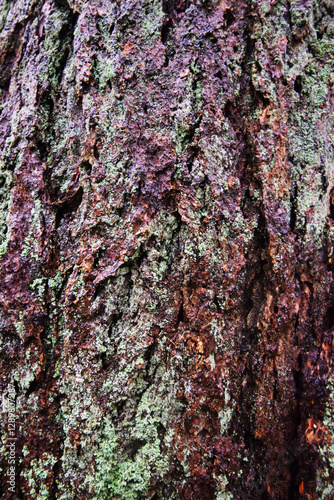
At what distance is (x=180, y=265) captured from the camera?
2.96 feet

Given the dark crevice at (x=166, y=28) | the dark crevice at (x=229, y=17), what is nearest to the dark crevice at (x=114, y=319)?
the dark crevice at (x=166, y=28)

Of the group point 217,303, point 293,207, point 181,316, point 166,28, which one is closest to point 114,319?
point 181,316

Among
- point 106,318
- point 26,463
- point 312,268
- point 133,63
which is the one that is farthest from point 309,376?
point 133,63

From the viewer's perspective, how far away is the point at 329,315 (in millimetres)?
958

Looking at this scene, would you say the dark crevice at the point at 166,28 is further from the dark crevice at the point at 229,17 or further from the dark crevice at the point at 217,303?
the dark crevice at the point at 217,303

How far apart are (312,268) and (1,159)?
1.18 meters

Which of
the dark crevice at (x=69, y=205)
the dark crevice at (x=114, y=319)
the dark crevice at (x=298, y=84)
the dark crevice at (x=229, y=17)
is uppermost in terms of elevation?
the dark crevice at (x=229, y=17)

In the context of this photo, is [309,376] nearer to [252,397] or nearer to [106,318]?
[252,397]

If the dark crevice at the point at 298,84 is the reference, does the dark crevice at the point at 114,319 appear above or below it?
below

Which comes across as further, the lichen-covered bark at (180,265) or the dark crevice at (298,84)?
the dark crevice at (298,84)

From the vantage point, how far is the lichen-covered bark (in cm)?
88

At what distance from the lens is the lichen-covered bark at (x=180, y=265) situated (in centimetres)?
88

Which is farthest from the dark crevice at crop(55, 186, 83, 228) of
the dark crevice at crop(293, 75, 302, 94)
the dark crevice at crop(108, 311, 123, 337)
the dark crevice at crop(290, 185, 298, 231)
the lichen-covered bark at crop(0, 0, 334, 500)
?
the dark crevice at crop(293, 75, 302, 94)

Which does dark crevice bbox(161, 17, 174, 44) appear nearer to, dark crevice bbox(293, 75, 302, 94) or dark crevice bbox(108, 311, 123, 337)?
dark crevice bbox(293, 75, 302, 94)
